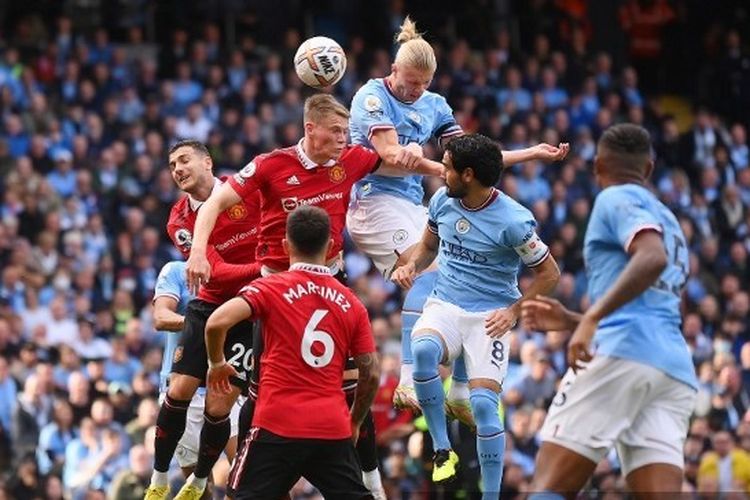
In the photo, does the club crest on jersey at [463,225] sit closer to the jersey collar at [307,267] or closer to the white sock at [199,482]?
the jersey collar at [307,267]

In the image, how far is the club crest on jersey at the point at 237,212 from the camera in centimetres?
1305

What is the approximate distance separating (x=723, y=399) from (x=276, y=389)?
12.7 meters

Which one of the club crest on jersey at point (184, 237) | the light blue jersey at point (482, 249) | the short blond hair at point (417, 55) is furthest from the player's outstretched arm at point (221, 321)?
the short blond hair at point (417, 55)

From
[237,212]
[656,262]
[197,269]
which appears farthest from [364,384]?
[237,212]

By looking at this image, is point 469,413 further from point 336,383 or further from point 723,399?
point 723,399

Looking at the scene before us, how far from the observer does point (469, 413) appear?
13633 mm

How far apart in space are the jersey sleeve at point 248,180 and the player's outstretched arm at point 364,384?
1.80 metres

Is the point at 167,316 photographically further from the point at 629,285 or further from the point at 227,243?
the point at 629,285

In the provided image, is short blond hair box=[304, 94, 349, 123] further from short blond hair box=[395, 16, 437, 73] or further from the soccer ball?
short blond hair box=[395, 16, 437, 73]

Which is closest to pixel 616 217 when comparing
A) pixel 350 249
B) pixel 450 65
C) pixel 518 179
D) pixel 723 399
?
pixel 723 399

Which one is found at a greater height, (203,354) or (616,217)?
(616,217)

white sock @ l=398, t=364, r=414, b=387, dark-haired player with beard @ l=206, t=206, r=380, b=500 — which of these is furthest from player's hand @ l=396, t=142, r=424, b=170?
dark-haired player with beard @ l=206, t=206, r=380, b=500

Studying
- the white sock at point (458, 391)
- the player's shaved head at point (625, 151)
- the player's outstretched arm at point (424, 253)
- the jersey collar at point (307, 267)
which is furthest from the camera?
the white sock at point (458, 391)

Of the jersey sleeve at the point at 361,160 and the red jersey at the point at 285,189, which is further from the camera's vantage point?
the jersey sleeve at the point at 361,160
